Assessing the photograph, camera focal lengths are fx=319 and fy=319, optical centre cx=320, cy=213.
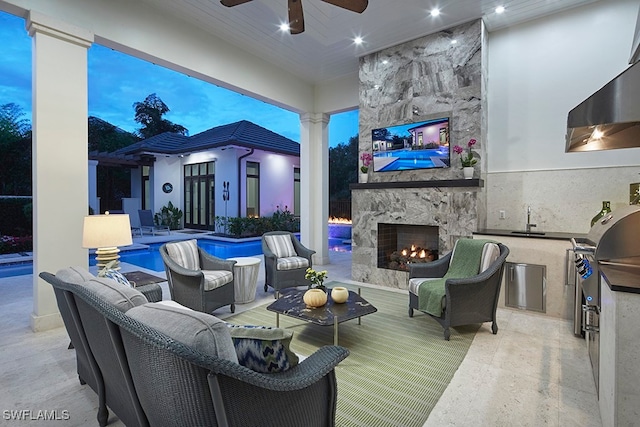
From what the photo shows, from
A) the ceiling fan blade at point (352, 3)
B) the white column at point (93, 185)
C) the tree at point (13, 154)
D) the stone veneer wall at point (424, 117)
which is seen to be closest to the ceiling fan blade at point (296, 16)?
the ceiling fan blade at point (352, 3)

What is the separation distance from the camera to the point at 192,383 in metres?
1.07

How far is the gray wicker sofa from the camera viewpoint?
106 centimetres

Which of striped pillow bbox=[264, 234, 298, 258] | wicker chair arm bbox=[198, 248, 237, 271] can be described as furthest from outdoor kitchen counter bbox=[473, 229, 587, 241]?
wicker chair arm bbox=[198, 248, 237, 271]

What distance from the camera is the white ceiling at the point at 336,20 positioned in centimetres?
417

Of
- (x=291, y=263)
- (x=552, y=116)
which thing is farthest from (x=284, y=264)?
(x=552, y=116)

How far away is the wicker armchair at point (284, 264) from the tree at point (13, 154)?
10.9 meters

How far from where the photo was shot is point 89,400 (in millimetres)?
2174

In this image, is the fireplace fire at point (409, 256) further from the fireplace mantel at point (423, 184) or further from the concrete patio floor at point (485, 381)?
the concrete patio floor at point (485, 381)

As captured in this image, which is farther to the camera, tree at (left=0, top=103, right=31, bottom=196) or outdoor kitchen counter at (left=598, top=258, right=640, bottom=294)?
tree at (left=0, top=103, right=31, bottom=196)

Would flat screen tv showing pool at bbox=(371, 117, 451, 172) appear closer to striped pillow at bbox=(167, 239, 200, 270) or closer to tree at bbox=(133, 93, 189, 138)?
striped pillow at bbox=(167, 239, 200, 270)

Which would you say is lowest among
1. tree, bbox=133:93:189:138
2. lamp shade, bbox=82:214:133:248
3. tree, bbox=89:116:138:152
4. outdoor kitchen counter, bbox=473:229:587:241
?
outdoor kitchen counter, bbox=473:229:587:241

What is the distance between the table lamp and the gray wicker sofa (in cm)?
125

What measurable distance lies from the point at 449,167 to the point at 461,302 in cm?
229

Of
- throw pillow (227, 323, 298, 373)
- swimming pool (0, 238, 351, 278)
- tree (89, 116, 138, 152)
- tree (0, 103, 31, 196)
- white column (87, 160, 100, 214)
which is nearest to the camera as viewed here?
throw pillow (227, 323, 298, 373)
